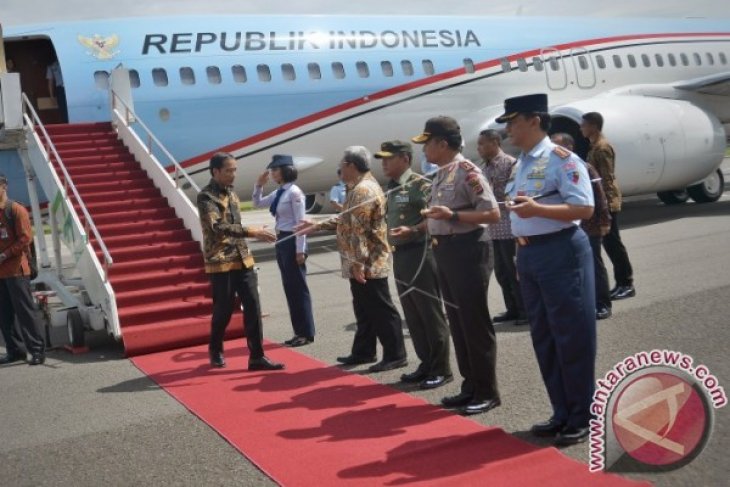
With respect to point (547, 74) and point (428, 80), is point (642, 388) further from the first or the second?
point (547, 74)

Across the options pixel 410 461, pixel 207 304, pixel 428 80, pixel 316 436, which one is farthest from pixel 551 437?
pixel 428 80

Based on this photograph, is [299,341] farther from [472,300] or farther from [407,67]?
[407,67]

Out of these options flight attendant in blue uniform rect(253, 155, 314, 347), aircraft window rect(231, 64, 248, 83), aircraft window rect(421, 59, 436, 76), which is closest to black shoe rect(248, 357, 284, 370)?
flight attendant in blue uniform rect(253, 155, 314, 347)

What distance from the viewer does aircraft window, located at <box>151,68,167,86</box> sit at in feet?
37.3

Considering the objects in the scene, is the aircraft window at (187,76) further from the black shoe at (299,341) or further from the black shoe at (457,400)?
the black shoe at (457,400)

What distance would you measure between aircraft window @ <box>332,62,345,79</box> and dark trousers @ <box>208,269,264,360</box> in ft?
22.5

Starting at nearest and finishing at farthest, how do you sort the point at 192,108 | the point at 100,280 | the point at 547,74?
1. the point at 100,280
2. the point at 192,108
3. the point at 547,74

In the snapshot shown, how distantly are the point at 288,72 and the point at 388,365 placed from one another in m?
7.18

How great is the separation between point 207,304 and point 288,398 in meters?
2.44

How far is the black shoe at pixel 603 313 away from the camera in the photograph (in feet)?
23.8

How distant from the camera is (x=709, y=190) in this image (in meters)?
16.7

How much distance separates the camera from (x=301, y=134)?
1244 centimetres

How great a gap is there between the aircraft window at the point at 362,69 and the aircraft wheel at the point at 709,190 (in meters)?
7.61

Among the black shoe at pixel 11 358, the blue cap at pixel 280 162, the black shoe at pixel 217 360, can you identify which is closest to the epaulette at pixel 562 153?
the black shoe at pixel 217 360
